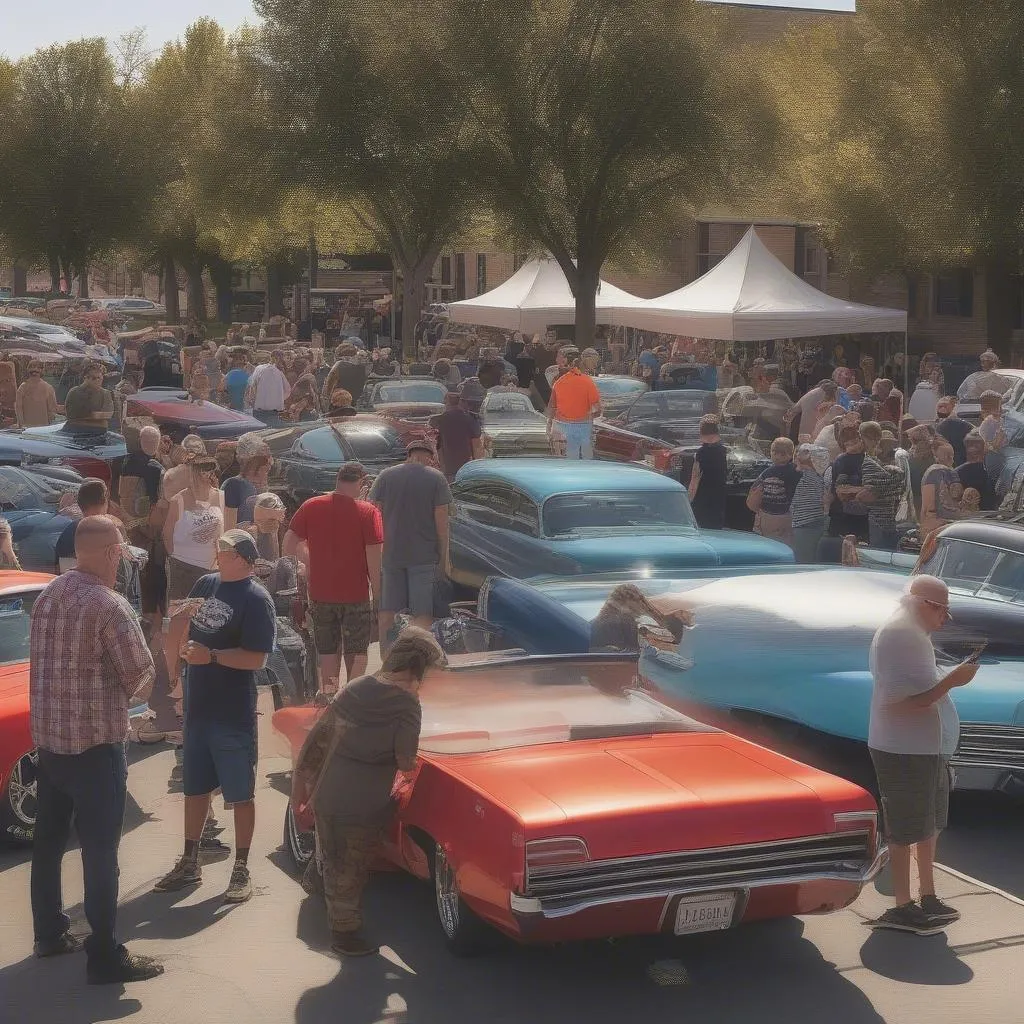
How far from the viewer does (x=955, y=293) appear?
41875 mm

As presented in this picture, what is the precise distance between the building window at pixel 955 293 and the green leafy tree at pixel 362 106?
13076mm

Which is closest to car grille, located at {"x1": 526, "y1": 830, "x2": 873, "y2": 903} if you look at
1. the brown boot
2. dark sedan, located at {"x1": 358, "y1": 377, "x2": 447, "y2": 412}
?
the brown boot

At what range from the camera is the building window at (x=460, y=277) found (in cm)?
7081

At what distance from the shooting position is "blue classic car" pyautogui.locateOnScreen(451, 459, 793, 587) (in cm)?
1177

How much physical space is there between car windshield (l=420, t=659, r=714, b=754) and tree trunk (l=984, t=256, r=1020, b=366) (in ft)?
98.9

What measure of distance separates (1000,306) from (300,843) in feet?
103

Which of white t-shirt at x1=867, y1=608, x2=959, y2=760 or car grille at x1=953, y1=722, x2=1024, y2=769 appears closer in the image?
white t-shirt at x1=867, y1=608, x2=959, y2=760

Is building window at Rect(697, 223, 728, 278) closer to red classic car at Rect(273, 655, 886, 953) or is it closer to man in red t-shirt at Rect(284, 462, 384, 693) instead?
man in red t-shirt at Rect(284, 462, 384, 693)

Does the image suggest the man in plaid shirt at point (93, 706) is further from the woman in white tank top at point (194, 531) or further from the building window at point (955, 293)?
the building window at point (955, 293)

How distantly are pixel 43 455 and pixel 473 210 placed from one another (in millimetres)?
23924

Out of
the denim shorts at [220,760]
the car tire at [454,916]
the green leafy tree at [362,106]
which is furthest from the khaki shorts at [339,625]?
the green leafy tree at [362,106]

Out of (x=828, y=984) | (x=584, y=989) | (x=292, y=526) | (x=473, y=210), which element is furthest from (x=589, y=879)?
(x=473, y=210)

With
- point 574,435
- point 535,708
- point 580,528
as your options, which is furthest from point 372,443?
point 535,708

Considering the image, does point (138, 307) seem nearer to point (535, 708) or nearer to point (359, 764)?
point (535, 708)
